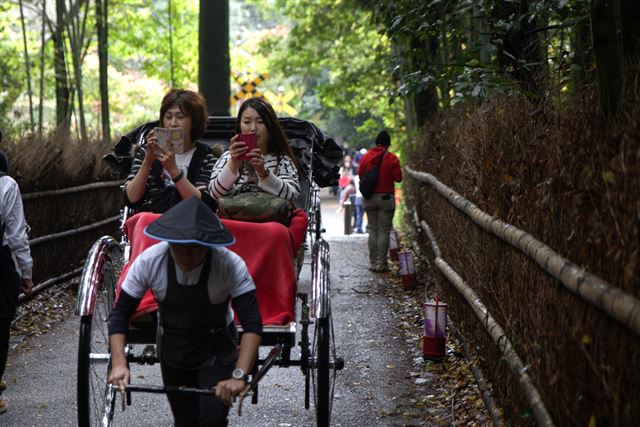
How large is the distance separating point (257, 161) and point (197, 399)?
5.77 feet

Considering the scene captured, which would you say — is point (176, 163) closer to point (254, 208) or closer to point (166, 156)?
point (166, 156)

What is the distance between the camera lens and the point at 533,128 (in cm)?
617

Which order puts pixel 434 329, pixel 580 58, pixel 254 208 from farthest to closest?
1. pixel 434 329
2. pixel 580 58
3. pixel 254 208

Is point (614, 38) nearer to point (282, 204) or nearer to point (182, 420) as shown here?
point (282, 204)

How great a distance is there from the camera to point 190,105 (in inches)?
256

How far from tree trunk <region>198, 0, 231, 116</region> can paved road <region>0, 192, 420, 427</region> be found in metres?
4.93

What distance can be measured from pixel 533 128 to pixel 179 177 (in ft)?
7.37

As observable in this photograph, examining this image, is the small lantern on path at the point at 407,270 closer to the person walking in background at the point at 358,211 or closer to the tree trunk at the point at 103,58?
the tree trunk at the point at 103,58

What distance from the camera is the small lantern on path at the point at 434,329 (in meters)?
8.48

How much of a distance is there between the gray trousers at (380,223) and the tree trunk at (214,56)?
2.72 metres

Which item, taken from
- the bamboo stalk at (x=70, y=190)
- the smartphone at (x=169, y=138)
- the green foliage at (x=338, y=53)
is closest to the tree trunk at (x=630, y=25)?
the smartphone at (x=169, y=138)

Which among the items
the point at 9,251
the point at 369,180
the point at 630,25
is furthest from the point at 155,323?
the point at 369,180

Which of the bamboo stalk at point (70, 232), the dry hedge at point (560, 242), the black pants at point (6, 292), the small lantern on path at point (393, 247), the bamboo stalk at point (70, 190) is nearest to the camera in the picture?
the dry hedge at point (560, 242)

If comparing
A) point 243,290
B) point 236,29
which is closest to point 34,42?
point 243,290
